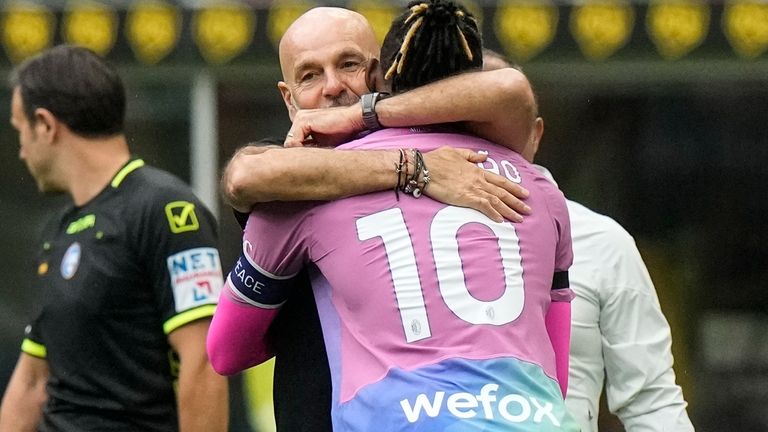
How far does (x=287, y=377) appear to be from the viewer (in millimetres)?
2963

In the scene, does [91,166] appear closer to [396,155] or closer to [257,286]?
[257,286]

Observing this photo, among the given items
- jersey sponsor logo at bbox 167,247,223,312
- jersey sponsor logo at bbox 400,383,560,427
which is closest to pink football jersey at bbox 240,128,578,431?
jersey sponsor logo at bbox 400,383,560,427

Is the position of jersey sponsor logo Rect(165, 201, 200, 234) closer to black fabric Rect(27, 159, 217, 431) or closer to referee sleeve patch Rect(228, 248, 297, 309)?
black fabric Rect(27, 159, 217, 431)

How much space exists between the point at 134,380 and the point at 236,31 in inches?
128

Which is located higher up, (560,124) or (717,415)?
(560,124)

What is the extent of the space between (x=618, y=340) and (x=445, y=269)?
1325 mm

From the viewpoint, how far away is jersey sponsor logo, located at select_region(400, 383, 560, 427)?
2.57m

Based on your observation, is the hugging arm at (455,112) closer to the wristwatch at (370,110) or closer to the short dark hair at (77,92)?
the wristwatch at (370,110)

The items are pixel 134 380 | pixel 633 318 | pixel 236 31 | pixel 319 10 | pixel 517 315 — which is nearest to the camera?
pixel 517 315

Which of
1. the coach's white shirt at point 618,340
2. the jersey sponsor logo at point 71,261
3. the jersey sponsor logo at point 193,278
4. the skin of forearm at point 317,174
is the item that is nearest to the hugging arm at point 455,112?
the skin of forearm at point 317,174

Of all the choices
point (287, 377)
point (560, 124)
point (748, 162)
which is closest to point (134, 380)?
point (287, 377)

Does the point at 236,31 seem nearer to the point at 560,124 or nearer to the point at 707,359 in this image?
the point at 560,124

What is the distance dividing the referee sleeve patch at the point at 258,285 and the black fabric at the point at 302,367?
42 millimetres

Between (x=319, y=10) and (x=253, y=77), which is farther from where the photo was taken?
(x=253, y=77)
